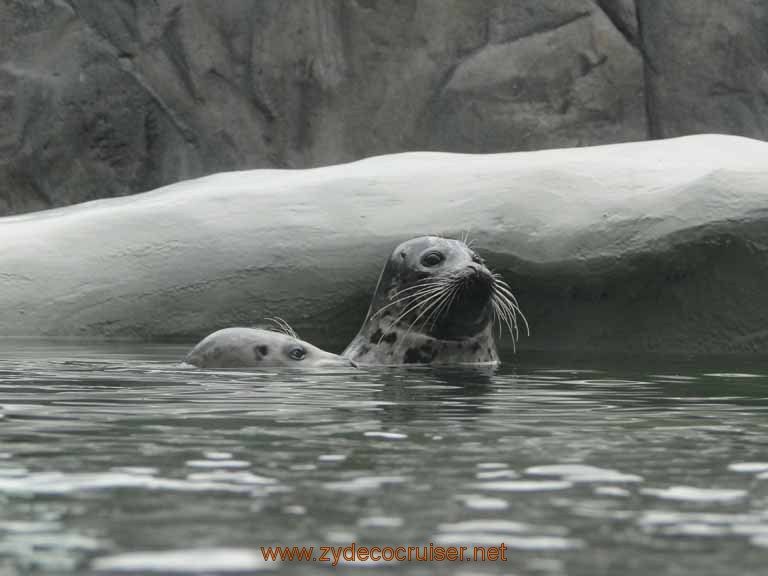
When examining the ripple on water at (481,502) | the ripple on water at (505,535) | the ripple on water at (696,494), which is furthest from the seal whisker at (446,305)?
the ripple on water at (505,535)

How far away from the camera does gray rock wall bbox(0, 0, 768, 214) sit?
54.0 feet

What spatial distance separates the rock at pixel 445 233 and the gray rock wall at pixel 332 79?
540cm

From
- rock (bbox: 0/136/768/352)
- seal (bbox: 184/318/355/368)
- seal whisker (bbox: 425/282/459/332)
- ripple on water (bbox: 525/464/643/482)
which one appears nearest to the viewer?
ripple on water (bbox: 525/464/643/482)

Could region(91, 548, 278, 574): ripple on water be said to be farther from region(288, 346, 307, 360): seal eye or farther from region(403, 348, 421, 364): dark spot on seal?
region(403, 348, 421, 364): dark spot on seal

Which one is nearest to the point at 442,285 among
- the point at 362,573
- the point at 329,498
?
the point at 329,498

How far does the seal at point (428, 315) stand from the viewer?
7941 mm

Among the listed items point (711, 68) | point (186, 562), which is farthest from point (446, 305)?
point (711, 68)

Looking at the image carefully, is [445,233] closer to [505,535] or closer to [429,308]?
[429,308]

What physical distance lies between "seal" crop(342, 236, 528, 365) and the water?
2.08 meters

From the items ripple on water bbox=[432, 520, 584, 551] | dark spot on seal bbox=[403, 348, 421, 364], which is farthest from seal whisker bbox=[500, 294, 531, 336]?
ripple on water bbox=[432, 520, 584, 551]

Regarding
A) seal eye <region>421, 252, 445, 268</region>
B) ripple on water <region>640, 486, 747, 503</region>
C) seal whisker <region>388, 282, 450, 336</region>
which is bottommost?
ripple on water <region>640, 486, 747, 503</region>

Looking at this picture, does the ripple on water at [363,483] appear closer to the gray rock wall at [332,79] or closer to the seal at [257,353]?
the seal at [257,353]

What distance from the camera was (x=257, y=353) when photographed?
7648mm

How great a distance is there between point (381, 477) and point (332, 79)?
45.3 ft
